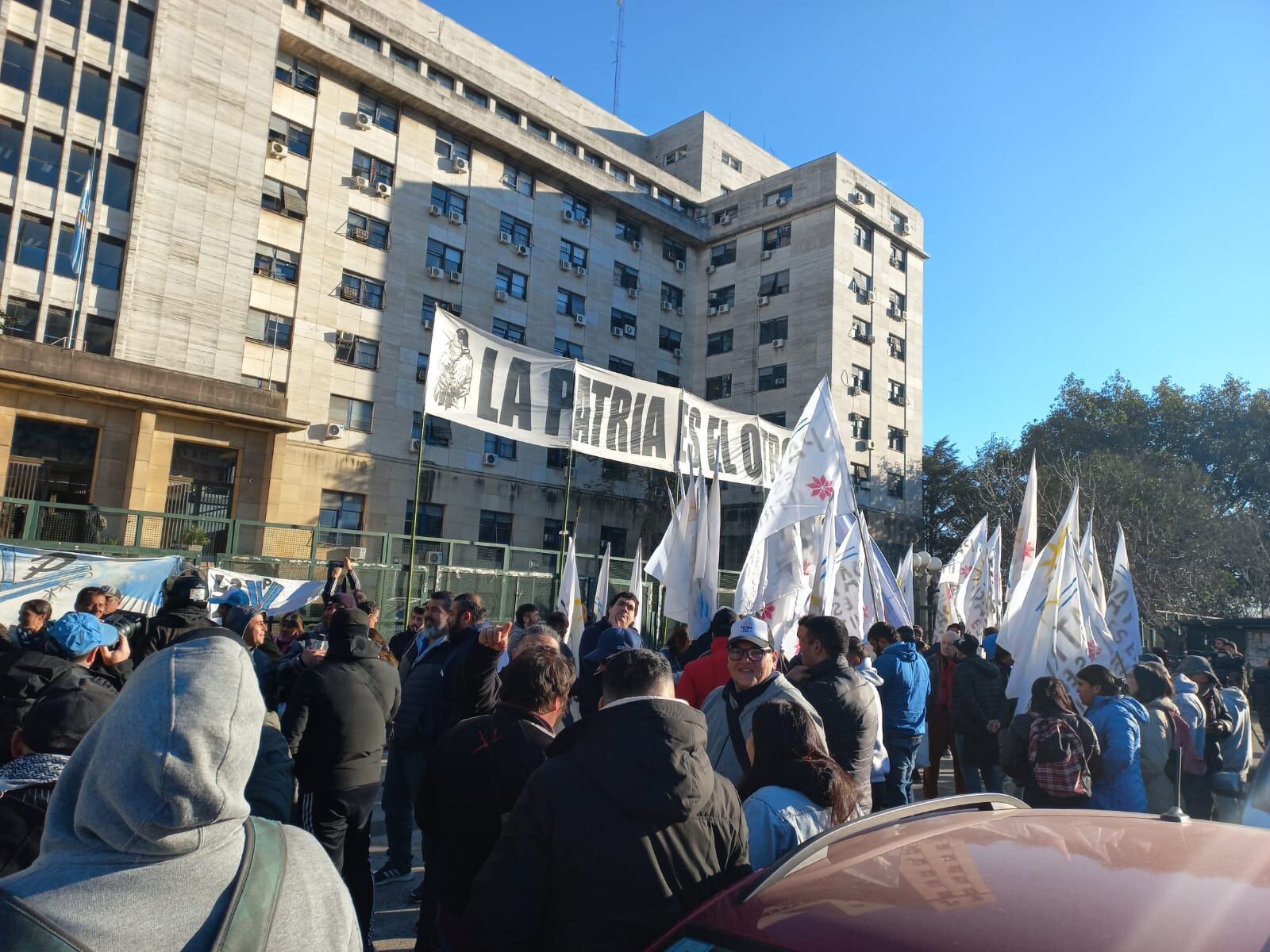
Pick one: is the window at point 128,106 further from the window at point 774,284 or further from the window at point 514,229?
the window at point 774,284

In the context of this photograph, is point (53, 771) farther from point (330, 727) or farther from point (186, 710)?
point (330, 727)

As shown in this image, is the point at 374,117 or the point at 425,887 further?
the point at 374,117

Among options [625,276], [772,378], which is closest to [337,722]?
[625,276]

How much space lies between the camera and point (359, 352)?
30234mm

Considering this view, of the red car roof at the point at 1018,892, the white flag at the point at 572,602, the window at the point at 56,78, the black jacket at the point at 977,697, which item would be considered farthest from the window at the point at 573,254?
the red car roof at the point at 1018,892

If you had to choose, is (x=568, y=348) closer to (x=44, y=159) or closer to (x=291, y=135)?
(x=291, y=135)

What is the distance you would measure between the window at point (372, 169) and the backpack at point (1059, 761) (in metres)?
30.6

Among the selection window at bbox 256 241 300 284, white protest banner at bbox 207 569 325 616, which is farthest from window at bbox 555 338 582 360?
white protest banner at bbox 207 569 325 616

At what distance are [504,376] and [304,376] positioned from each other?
1927 centimetres

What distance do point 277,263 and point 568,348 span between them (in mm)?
12481

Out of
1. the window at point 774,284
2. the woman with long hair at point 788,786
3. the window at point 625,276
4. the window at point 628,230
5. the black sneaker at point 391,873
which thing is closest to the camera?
the woman with long hair at point 788,786

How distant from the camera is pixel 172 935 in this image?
1427 millimetres

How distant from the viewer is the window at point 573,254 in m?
37.2

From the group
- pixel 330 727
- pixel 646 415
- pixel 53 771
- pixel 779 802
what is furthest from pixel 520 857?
pixel 646 415
